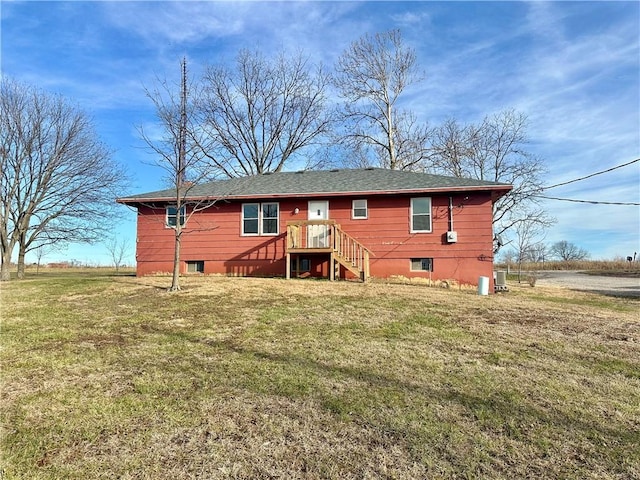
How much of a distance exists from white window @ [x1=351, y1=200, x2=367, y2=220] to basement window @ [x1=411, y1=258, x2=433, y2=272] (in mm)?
2365

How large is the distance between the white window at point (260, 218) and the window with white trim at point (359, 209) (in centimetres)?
281

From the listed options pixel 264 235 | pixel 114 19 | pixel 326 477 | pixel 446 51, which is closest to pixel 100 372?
pixel 326 477

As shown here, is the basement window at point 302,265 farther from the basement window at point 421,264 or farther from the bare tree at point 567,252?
the bare tree at point 567,252

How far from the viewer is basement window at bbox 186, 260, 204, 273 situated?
1453 cm

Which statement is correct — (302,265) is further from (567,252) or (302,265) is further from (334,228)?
(567,252)

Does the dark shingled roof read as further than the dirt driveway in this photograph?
No

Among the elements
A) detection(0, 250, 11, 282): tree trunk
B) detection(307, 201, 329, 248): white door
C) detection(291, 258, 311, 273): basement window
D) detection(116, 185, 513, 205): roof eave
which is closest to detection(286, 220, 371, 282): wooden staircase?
detection(307, 201, 329, 248): white door

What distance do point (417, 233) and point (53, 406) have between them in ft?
38.0

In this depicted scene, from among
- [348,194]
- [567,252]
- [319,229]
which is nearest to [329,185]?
[348,194]

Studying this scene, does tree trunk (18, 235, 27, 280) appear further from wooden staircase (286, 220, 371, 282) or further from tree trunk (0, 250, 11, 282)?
wooden staircase (286, 220, 371, 282)

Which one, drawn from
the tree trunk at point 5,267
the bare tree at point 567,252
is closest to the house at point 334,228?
the tree trunk at point 5,267

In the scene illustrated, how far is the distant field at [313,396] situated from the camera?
2506 millimetres

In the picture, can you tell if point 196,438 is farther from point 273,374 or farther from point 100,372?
point 100,372

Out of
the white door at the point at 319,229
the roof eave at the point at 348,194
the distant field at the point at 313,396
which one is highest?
the roof eave at the point at 348,194
